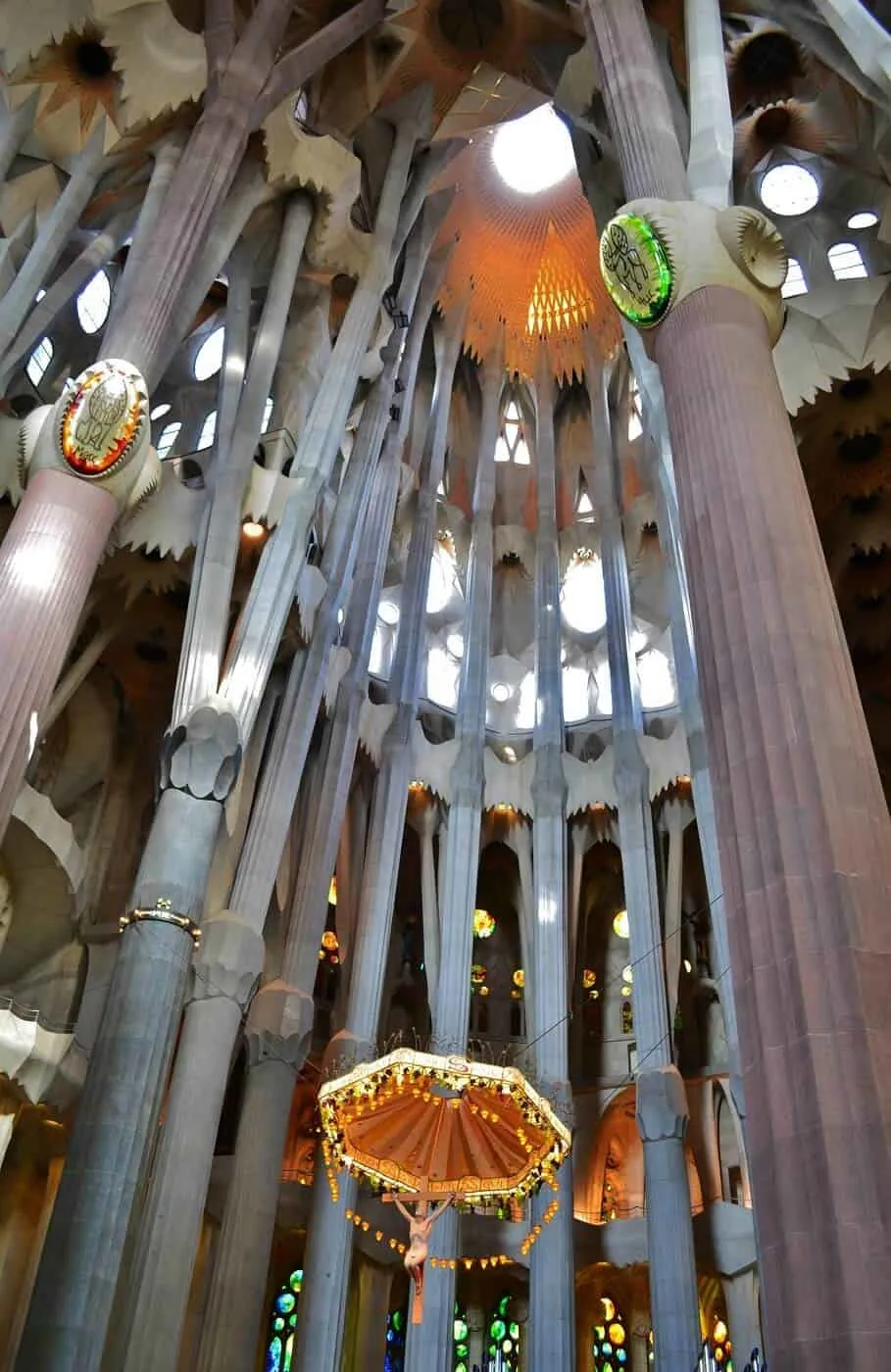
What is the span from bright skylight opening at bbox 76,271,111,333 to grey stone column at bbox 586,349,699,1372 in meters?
10.5

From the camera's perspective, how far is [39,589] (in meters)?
9.71

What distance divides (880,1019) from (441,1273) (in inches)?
518

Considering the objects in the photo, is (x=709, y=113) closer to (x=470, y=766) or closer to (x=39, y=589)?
(x=39, y=589)

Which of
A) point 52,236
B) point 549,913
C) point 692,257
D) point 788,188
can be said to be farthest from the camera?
point 549,913

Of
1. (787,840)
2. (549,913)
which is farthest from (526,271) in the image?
(787,840)

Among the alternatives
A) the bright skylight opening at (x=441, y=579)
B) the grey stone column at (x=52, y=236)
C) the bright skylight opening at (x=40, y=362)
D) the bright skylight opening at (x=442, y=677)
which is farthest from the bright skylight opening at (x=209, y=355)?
the bright skylight opening at (x=442, y=677)

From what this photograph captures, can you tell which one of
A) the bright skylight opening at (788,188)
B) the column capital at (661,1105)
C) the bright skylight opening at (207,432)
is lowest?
the column capital at (661,1105)

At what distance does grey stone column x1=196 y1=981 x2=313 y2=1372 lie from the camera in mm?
12555

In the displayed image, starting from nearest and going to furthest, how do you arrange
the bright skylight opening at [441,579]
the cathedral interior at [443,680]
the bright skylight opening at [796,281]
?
the cathedral interior at [443,680] < the bright skylight opening at [796,281] < the bright skylight opening at [441,579]

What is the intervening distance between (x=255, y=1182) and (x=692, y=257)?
10.8 meters

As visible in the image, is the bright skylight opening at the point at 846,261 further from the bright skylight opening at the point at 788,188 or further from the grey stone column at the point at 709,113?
the grey stone column at the point at 709,113

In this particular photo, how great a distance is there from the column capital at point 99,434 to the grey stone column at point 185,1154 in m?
4.98

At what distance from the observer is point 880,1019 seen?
18.3ft

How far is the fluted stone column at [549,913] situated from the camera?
55.4 feet
